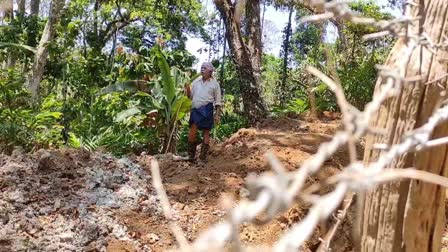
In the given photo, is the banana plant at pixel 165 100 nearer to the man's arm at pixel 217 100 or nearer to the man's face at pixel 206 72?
the man's arm at pixel 217 100

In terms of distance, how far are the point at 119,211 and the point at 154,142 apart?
12.4 ft

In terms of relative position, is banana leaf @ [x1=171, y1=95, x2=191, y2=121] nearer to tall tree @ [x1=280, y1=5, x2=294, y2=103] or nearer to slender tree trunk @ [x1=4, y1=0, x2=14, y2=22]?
slender tree trunk @ [x1=4, y1=0, x2=14, y2=22]

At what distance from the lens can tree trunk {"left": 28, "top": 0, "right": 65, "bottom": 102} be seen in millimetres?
11812

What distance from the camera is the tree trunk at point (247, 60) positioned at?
9625 mm

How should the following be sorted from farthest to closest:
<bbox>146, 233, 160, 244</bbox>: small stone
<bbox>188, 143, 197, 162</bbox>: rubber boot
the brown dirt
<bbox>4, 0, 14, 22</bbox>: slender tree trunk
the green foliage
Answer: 1. <bbox>4, 0, 14, 22</bbox>: slender tree trunk
2. the green foliage
3. <bbox>188, 143, 197, 162</bbox>: rubber boot
4. the brown dirt
5. <bbox>146, 233, 160, 244</bbox>: small stone

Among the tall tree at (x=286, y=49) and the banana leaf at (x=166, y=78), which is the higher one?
the tall tree at (x=286, y=49)

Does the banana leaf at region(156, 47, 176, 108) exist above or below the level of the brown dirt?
above

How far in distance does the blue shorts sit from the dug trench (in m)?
0.42

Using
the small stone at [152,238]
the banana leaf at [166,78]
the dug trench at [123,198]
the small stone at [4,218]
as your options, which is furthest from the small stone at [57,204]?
the banana leaf at [166,78]

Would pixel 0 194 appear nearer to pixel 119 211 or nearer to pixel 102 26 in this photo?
pixel 119 211

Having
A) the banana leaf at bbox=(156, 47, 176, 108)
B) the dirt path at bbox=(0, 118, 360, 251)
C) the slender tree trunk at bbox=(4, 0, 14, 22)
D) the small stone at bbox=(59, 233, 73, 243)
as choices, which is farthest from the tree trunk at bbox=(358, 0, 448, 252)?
the slender tree trunk at bbox=(4, 0, 14, 22)

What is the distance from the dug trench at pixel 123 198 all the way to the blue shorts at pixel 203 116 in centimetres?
42

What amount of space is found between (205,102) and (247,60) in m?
2.87

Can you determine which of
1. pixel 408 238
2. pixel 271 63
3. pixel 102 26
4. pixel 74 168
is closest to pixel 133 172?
pixel 74 168
